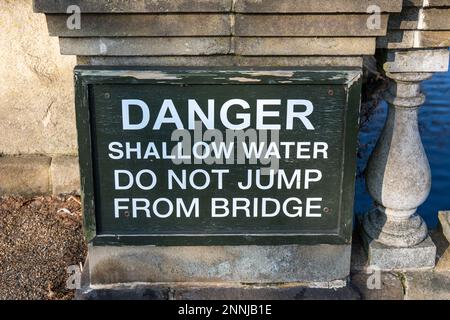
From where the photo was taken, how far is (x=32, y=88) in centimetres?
384

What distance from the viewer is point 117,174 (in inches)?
115

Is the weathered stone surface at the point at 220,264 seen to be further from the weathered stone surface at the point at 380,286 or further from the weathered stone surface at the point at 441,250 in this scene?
the weathered stone surface at the point at 441,250

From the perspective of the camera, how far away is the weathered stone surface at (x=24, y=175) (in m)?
3.87

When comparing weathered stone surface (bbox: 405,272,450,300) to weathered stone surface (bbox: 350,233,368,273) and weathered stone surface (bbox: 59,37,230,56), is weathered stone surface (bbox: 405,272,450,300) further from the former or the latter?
weathered stone surface (bbox: 59,37,230,56)

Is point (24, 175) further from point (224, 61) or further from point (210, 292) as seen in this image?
point (224, 61)

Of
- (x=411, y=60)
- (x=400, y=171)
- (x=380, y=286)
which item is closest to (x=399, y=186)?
(x=400, y=171)

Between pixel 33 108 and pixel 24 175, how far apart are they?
37 centimetres

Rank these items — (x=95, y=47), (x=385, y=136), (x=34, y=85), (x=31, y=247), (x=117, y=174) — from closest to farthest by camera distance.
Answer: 1. (x=95, y=47)
2. (x=117, y=174)
3. (x=385, y=136)
4. (x=31, y=247)
5. (x=34, y=85)

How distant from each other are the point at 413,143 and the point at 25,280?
184 cm

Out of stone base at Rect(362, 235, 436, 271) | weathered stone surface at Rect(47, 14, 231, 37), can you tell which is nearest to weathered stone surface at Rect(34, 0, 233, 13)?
weathered stone surface at Rect(47, 14, 231, 37)

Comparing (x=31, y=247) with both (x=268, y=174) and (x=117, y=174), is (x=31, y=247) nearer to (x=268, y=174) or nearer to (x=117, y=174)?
(x=117, y=174)

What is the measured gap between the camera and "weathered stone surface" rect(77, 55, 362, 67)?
110 inches

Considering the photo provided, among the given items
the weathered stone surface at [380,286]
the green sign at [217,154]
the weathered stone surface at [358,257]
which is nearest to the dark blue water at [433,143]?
the weathered stone surface at [358,257]
